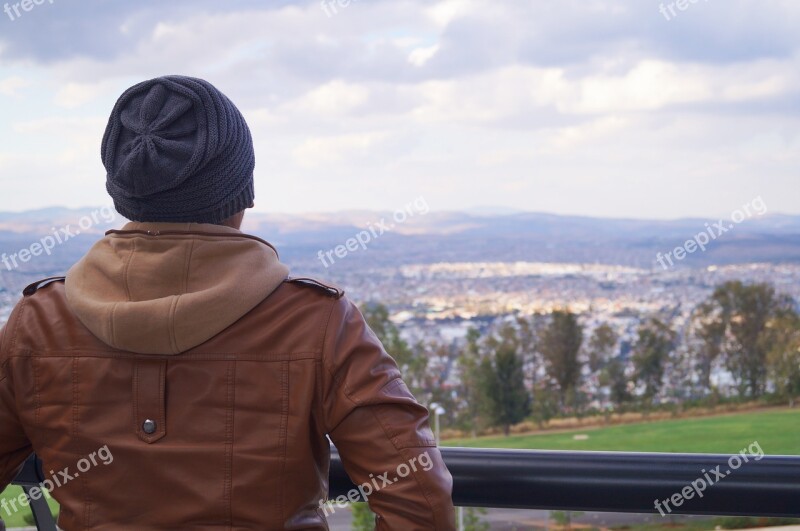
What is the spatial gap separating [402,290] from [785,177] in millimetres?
3682

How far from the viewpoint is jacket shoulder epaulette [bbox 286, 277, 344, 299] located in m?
0.96

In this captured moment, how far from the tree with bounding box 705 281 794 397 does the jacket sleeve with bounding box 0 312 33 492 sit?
428 centimetres

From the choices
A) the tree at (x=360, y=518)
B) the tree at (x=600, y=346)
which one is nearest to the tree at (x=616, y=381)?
the tree at (x=600, y=346)

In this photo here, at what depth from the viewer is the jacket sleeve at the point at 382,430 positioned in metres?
0.92

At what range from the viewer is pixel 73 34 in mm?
3426

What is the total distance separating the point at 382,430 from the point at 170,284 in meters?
0.29

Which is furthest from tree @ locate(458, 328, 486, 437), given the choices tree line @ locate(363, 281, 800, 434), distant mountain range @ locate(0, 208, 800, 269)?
distant mountain range @ locate(0, 208, 800, 269)

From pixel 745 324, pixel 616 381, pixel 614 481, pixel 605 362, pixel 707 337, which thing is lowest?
pixel 616 381

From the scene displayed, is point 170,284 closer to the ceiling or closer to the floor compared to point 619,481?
closer to the ceiling

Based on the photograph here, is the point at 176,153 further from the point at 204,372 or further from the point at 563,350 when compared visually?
the point at 563,350

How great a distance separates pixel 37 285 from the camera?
106 centimetres

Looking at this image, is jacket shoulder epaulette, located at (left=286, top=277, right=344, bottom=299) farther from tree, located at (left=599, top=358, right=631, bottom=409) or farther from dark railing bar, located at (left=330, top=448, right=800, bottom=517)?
tree, located at (left=599, top=358, right=631, bottom=409)

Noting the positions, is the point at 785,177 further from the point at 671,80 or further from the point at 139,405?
the point at 139,405

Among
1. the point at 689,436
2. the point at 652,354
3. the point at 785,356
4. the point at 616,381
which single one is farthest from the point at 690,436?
the point at 652,354
